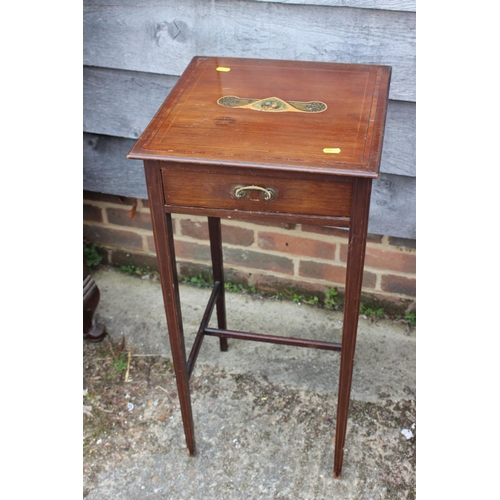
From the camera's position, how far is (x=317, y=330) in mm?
2611

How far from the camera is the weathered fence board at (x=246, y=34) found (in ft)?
6.48

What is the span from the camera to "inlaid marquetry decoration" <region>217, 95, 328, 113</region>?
5.27ft

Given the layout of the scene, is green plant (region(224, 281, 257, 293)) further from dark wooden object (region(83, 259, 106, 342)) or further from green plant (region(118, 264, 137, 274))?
dark wooden object (region(83, 259, 106, 342))

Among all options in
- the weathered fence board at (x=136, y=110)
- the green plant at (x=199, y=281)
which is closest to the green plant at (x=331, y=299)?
the green plant at (x=199, y=281)

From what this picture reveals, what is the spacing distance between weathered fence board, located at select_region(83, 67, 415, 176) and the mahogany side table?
0.39 metres

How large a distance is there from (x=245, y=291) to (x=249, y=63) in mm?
1215

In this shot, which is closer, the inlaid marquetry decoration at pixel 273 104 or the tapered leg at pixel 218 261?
the inlaid marquetry decoration at pixel 273 104

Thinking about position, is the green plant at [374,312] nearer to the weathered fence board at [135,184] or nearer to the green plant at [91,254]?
the weathered fence board at [135,184]

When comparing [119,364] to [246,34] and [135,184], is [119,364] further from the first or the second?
[246,34]

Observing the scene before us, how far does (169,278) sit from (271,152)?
0.50m

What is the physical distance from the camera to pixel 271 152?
1.43 metres

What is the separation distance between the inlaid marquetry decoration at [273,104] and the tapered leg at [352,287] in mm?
313

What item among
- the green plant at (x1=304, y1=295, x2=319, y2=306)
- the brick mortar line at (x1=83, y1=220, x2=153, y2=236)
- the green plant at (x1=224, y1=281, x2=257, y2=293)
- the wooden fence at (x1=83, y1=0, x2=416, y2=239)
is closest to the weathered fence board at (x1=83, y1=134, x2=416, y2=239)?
the wooden fence at (x1=83, y1=0, x2=416, y2=239)

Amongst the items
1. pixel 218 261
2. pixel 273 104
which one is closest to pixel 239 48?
pixel 273 104
